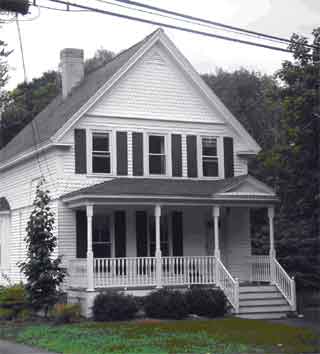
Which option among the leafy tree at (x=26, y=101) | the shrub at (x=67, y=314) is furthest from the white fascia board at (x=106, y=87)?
the leafy tree at (x=26, y=101)

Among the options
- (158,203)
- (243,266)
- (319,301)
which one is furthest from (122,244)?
(319,301)

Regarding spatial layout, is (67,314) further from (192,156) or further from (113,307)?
(192,156)

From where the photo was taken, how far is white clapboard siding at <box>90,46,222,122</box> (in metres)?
26.8

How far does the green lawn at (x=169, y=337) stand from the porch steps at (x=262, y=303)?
Result: 2067 millimetres

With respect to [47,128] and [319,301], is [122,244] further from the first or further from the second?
[319,301]

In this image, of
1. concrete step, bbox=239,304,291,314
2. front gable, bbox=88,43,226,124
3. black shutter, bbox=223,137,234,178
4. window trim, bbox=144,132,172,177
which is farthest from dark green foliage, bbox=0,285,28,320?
black shutter, bbox=223,137,234,178

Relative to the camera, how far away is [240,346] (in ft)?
53.3

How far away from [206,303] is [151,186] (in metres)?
4.29

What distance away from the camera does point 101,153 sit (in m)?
26.3

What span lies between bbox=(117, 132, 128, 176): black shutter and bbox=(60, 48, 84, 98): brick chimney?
5.20 meters

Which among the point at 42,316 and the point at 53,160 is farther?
the point at 53,160

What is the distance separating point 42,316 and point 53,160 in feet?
17.4

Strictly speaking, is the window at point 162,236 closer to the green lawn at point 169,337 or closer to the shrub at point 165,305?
the shrub at point 165,305

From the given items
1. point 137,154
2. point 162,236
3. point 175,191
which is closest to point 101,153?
A: point 137,154
